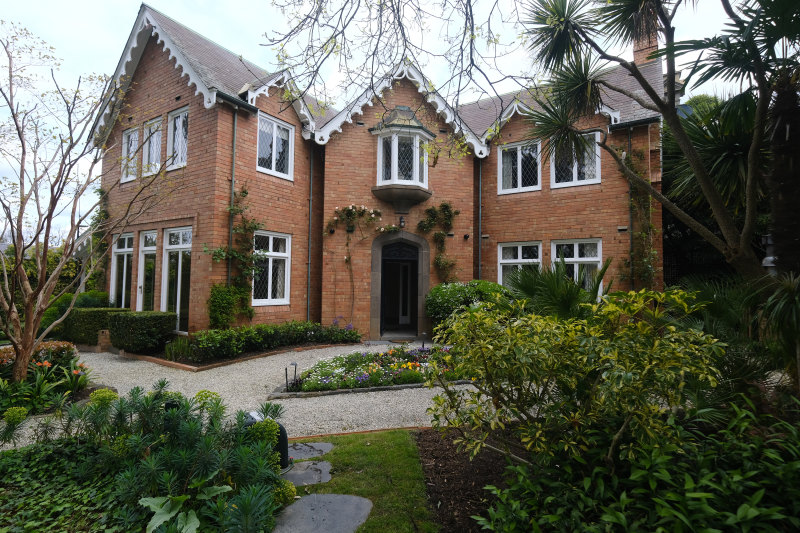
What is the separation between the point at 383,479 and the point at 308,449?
1.10 metres


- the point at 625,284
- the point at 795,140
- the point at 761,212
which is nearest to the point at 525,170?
the point at 625,284

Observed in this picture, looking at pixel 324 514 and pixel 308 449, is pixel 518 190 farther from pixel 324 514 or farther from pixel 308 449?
pixel 324 514

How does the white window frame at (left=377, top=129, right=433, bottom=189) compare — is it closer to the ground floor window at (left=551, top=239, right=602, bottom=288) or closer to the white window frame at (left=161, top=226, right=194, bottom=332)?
the ground floor window at (left=551, top=239, right=602, bottom=288)

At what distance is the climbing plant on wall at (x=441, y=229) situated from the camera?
12.2m

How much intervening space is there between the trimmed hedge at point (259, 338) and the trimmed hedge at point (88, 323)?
122 inches

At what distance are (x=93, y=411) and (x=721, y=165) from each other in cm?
712

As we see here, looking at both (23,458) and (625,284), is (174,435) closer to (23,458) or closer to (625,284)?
(23,458)

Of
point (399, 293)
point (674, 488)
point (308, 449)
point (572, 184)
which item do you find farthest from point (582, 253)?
point (674, 488)

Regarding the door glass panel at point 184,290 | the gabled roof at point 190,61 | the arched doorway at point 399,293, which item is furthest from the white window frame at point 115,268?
the arched doorway at point 399,293

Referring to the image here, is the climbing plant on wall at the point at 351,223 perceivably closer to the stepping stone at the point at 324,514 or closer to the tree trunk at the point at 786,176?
the stepping stone at the point at 324,514

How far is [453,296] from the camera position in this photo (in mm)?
11172

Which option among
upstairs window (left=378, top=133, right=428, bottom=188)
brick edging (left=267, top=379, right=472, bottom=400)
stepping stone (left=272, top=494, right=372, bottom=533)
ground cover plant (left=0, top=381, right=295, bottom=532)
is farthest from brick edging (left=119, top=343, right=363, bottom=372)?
stepping stone (left=272, top=494, right=372, bottom=533)

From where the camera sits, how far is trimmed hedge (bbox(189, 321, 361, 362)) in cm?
870

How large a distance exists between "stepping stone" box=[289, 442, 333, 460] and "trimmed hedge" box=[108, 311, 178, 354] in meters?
7.00
